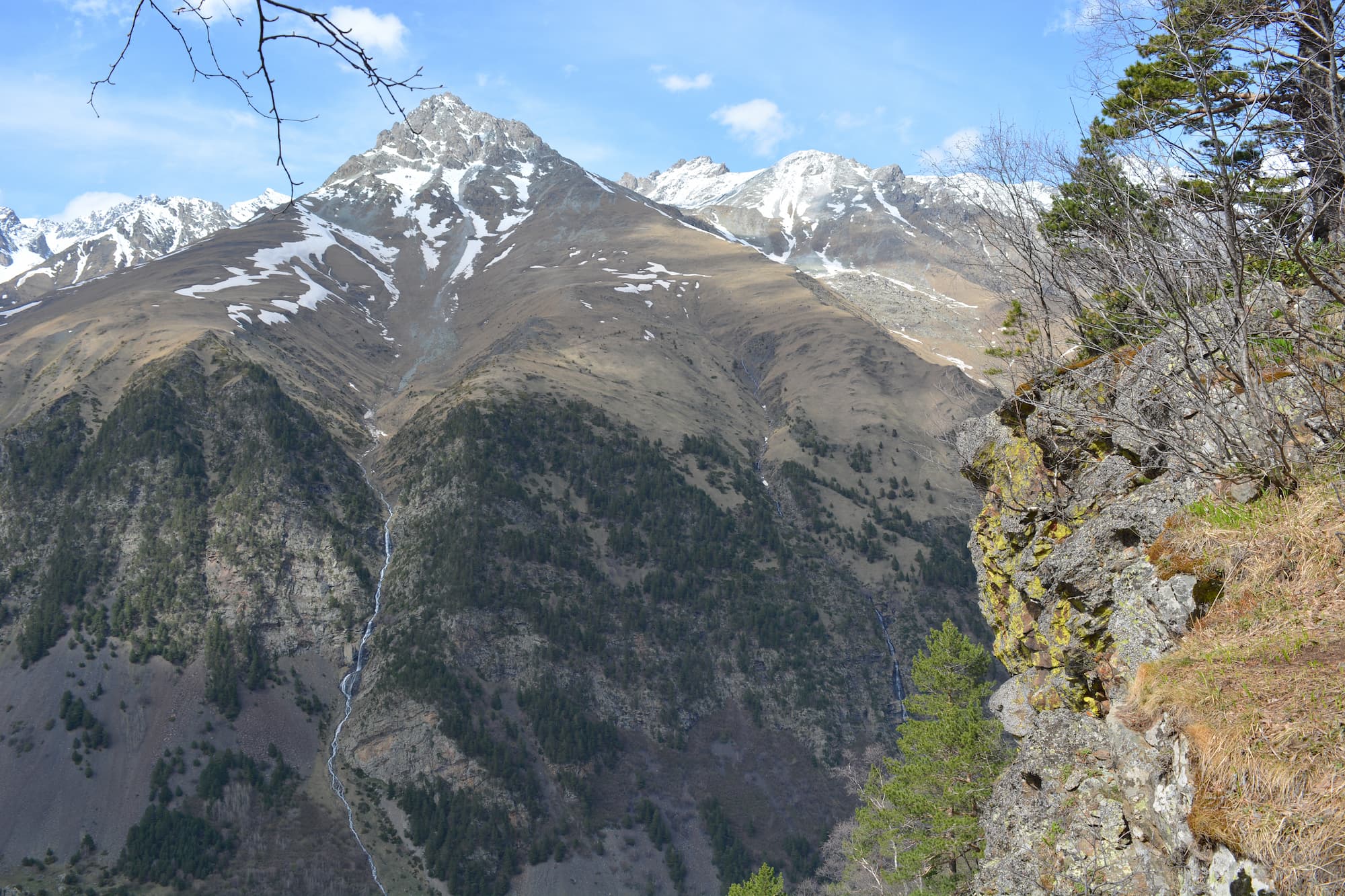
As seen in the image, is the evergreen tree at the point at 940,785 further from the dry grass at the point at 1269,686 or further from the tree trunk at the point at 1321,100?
the tree trunk at the point at 1321,100

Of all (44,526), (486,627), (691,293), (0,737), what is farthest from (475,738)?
(691,293)

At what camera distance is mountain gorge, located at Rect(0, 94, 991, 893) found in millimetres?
82188

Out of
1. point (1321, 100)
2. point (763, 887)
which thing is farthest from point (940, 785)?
point (1321, 100)

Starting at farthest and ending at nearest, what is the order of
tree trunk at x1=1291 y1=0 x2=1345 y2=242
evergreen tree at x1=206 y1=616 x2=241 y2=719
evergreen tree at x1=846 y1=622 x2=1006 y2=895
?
evergreen tree at x1=206 y1=616 x2=241 y2=719
evergreen tree at x1=846 y1=622 x2=1006 y2=895
tree trunk at x1=1291 y1=0 x2=1345 y2=242

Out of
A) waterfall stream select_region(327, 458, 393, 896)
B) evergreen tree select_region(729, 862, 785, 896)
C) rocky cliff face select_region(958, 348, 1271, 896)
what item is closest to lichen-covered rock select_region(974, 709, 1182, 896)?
rocky cliff face select_region(958, 348, 1271, 896)

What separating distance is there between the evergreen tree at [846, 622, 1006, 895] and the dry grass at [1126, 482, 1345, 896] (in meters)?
13.1

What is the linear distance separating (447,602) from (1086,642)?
98658 millimetres

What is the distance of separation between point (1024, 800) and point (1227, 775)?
196 inches

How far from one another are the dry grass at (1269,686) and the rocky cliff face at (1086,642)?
1.22 ft

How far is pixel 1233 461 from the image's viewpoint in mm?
11125

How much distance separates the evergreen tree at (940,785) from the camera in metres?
21.8

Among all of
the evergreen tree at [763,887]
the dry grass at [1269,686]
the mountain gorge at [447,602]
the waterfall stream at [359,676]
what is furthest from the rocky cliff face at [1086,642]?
the waterfall stream at [359,676]

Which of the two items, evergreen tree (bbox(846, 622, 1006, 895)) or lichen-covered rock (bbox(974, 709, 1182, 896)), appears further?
evergreen tree (bbox(846, 622, 1006, 895))

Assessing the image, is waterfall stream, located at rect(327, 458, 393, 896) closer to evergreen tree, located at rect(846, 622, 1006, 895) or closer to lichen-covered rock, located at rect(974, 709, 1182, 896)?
evergreen tree, located at rect(846, 622, 1006, 895)
